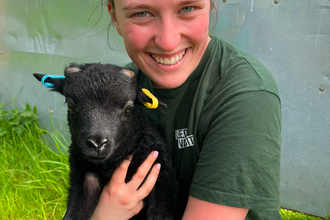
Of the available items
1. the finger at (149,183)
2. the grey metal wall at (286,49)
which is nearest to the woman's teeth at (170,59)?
the finger at (149,183)

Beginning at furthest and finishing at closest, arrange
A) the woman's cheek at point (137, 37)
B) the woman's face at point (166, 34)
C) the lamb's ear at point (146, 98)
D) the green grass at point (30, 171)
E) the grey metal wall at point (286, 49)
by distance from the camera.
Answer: the green grass at point (30, 171) → the grey metal wall at point (286, 49) → the lamb's ear at point (146, 98) → the woman's cheek at point (137, 37) → the woman's face at point (166, 34)

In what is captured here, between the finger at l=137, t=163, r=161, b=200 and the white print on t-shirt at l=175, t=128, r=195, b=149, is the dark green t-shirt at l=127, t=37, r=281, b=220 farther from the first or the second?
the finger at l=137, t=163, r=161, b=200

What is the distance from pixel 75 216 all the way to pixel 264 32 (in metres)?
2.47

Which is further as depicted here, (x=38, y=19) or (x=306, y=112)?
(x=38, y=19)

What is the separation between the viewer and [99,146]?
1807 mm

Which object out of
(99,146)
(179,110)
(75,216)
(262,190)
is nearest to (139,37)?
(179,110)

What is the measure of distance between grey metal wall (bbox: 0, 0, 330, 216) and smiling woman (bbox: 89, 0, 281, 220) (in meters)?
1.18

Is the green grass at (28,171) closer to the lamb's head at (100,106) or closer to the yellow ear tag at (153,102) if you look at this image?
the lamb's head at (100,106)

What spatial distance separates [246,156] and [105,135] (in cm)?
86

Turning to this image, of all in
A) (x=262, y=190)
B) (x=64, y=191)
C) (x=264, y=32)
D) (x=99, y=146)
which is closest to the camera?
(x=262, y=190)

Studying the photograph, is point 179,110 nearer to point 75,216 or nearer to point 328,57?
point 75,216

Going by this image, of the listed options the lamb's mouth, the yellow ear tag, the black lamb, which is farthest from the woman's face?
the black lamb

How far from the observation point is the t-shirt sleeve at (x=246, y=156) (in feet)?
5.22

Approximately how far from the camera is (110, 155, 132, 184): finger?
2.11 m
